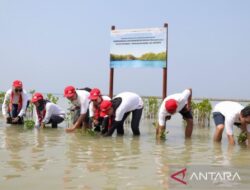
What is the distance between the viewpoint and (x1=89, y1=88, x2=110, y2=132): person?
740 cm

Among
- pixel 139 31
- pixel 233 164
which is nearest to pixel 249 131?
pixel 233 164

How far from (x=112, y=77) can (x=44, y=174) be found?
7508 millimetres

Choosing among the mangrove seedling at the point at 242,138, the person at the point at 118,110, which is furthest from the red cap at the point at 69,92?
the mangrove seedling at the point at 242,138

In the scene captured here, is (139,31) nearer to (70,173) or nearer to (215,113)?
(215,113)

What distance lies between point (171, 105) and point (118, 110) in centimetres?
106

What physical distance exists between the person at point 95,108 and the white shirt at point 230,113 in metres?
2.33

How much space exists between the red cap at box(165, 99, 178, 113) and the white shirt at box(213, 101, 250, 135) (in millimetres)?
919

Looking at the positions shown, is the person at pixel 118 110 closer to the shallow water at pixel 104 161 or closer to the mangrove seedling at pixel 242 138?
the shallow water at pixel 104 161

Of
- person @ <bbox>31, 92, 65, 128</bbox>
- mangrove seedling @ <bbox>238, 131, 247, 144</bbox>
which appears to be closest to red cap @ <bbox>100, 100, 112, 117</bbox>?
person @ <bbox>31, 92, 65, 128</bbox>

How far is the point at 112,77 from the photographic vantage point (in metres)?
11.3

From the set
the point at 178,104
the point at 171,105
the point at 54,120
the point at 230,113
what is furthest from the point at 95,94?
the point at 230,113

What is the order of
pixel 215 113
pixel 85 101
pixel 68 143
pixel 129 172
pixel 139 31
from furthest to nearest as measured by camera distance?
pixel 139 31, pixel 85 101, pixel 215 113, pixel 68 143, pixel 129 172

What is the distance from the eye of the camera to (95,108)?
7.64 meters

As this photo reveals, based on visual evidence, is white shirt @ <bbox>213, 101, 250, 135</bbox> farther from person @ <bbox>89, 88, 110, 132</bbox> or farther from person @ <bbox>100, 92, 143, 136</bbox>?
person @ <bbox>89, 88, 110, 132</bbox>
